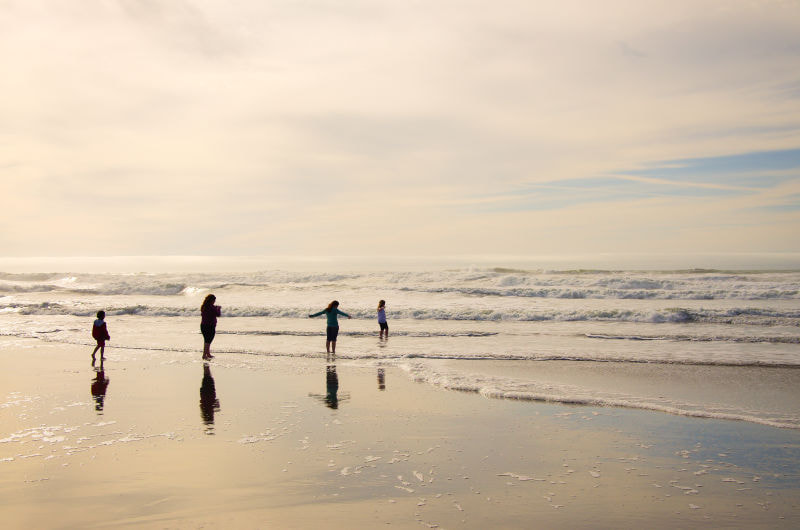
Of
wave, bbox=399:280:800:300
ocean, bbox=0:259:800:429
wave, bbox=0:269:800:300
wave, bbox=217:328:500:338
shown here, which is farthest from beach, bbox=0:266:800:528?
wave, bbox=0:269:800:300

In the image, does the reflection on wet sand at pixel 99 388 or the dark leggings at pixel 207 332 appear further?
the dark leggings at pixel 207 332

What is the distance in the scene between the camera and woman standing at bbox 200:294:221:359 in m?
16.0

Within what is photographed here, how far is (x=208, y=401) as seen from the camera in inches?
409

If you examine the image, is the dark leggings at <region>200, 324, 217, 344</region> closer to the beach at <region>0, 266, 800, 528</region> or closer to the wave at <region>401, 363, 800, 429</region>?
the beach at <region>0, 266, 800, 528</region>

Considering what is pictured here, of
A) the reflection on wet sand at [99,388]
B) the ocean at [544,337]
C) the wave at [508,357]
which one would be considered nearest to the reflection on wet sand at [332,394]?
the ocean at [544,337]

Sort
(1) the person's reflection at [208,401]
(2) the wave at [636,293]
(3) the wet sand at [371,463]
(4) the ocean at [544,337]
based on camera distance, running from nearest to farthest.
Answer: (3) the wet sand at [371,463], (1) the person's reflection at [208,401], (4) the ocean at [544,337], (2) the wave at [636,293]

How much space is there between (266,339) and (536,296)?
21.2 m

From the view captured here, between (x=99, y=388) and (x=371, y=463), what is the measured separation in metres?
7.24

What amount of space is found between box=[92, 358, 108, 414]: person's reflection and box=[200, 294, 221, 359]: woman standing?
9.08ft

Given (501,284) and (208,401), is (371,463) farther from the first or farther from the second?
(501,284)

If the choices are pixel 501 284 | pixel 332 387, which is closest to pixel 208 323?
pixel 332 387

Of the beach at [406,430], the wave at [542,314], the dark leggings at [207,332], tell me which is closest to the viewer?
the beach at [406,430]

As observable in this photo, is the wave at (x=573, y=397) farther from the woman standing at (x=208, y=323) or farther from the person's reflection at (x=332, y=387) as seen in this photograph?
the woman standing at (x=208, y=323)

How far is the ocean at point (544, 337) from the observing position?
452 inches
